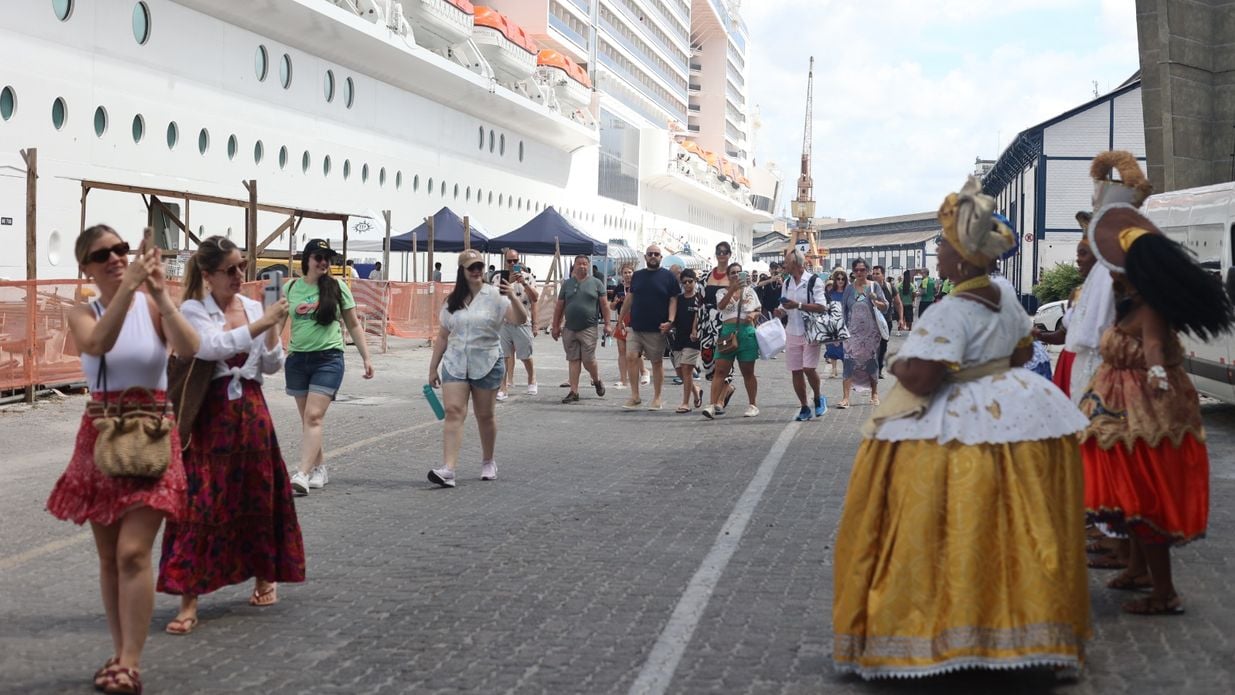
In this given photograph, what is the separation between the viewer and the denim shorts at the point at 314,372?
399 inches

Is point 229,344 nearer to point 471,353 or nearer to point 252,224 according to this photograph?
point 471,353

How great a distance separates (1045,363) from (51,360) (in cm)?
1052

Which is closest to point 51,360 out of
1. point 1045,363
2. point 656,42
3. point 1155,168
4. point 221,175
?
point 1045,363

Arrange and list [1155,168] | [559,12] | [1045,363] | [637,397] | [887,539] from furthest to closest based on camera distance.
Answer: [559,12], [1155,168], [637,397], [1045,363], [887,539]

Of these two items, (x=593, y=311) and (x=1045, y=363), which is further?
(x=593, y=311)

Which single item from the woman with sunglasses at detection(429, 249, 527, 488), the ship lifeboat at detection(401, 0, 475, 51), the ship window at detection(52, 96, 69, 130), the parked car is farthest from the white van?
the ship lifeboat at detection(401, 0, 475, 51)

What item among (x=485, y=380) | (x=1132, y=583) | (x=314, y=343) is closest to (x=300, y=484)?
(x=314, y=343)

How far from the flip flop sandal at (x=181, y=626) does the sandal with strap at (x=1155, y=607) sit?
12.8 feet

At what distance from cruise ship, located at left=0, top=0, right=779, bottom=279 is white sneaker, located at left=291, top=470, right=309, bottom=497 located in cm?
990

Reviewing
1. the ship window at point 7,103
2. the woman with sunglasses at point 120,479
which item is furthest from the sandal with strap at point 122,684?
the ship window at point 7,103

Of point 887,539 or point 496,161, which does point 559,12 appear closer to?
point 496,161

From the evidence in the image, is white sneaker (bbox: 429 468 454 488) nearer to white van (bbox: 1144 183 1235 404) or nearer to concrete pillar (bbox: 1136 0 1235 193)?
white van (bbox: 1144 183 1235 404)

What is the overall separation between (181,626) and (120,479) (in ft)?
3.81

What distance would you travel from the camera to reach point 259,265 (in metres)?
29.5
